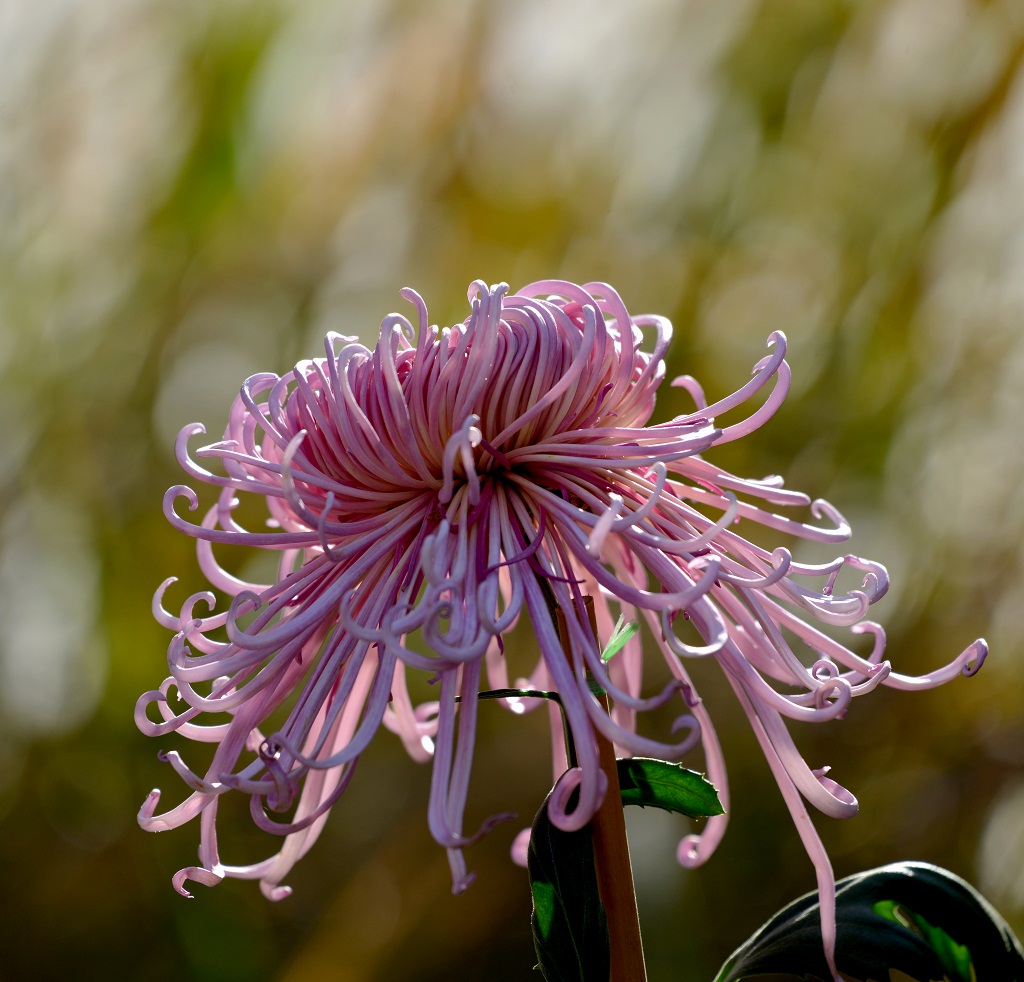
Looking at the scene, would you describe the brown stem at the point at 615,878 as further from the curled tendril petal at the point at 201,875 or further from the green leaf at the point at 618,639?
the curled tendril petal at the point at 201,875

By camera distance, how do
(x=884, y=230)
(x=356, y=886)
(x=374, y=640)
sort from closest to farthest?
1. (x=374, y=640)
2. (x=356, y=886)
3. (x=884, y=230)

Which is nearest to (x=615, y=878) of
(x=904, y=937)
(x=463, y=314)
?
(x=904, y=937)

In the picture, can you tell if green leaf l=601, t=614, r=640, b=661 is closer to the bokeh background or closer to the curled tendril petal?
the curled tendril petal

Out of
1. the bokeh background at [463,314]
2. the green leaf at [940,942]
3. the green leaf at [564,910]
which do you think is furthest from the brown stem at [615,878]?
the bokeh background at [463,314]

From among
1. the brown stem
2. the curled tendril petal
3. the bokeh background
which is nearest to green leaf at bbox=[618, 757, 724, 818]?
the brown stem

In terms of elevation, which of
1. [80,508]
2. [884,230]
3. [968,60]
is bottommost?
[80,508]

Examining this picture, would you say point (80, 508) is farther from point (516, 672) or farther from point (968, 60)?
point (968, 60)

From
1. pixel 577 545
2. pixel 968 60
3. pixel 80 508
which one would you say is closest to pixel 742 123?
pixel 968 60
